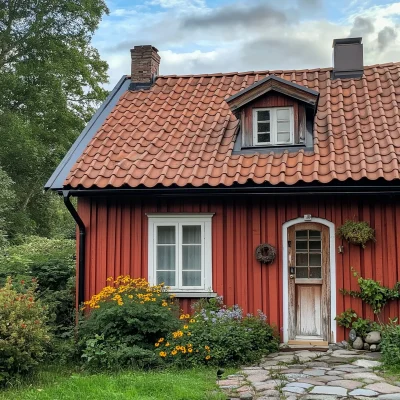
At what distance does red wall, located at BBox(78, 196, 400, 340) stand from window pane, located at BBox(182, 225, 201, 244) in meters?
0.33

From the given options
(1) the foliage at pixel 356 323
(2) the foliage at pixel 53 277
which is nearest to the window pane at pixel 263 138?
(1) the foliage at pixel 356 323

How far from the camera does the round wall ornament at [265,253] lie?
32.7 feet

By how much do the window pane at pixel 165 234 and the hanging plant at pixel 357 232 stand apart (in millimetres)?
3258

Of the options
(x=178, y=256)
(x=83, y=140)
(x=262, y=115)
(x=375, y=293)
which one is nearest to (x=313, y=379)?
(x=375, y=293)

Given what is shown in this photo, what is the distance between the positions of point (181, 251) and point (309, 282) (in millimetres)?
2526

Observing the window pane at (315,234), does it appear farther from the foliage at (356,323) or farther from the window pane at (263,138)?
the window pane at (263,138)

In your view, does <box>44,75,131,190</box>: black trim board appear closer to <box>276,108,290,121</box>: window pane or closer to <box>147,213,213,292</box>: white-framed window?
<box>147,213,213,292</box>: white-framed window

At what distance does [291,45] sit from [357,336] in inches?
458

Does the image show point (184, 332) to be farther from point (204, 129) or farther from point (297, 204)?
point (204, 129)

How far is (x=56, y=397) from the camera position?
22.4ft

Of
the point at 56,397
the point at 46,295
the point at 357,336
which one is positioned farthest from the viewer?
the point at 46,295

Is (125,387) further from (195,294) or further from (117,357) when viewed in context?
(195,294)

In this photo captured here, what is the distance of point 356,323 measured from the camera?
372 inches

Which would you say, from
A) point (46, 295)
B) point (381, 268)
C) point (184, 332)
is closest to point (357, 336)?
point (381, 268)
